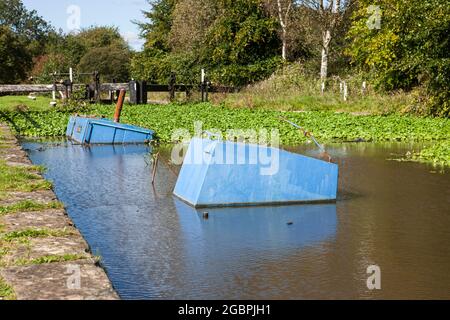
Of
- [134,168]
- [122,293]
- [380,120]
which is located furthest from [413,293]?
[380,120]

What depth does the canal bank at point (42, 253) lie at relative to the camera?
205 inches

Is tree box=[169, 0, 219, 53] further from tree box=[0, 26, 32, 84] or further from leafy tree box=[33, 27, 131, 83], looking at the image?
tree box=[0, 26, 32, 84]

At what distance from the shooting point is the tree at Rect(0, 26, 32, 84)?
212 feet

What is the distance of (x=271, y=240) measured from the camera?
813cm

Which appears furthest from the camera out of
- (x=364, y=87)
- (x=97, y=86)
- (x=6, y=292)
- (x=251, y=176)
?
(x=97, y=86)

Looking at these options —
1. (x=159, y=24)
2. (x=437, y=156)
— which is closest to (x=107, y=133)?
(x=437, y=156)

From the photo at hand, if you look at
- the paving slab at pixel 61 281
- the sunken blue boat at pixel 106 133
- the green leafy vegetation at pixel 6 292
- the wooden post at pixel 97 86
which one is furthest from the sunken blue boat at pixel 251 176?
the wooden post at pixel 97 86

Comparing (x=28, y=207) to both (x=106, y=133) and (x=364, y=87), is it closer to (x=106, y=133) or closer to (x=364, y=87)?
(x=106, y=133)

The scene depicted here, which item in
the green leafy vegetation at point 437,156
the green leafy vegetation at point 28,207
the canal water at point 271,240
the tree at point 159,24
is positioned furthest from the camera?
the tree at point 159,24

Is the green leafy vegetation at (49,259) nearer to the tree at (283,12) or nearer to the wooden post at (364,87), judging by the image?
the wooden post at (364,87)

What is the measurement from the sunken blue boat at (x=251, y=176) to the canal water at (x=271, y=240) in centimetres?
24

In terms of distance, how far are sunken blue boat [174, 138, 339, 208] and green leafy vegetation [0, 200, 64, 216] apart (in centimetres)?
215

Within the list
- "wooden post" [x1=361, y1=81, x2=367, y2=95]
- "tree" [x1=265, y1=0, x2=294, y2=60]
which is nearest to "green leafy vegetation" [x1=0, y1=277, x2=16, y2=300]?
"wooden post" [x1=361, y1=81, x2=367, y2=95]

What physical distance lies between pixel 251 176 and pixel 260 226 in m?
1.15
